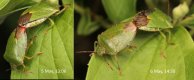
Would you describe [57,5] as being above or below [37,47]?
above

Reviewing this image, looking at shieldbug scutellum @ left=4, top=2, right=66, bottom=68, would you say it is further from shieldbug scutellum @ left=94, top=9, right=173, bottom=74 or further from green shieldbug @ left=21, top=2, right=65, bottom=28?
shieldbug scutellum @ left=94, top=9, right=173, bottom=74

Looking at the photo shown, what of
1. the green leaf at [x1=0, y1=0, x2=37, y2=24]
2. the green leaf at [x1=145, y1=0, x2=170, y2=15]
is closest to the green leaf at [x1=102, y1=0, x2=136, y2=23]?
the green leaf at [x1=145, y1=0, x2=170, y2=15]

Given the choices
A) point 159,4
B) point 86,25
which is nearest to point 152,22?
point 159,4

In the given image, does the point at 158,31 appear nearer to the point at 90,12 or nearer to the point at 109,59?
the point at 109,59

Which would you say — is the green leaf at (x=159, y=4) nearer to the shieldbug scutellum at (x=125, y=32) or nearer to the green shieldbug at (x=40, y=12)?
the shieldbug scutellum at (x=125, y=32)

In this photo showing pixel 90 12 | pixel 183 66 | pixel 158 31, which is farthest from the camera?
pixel 90 12

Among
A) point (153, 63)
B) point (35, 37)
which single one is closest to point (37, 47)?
point (35, 37)
